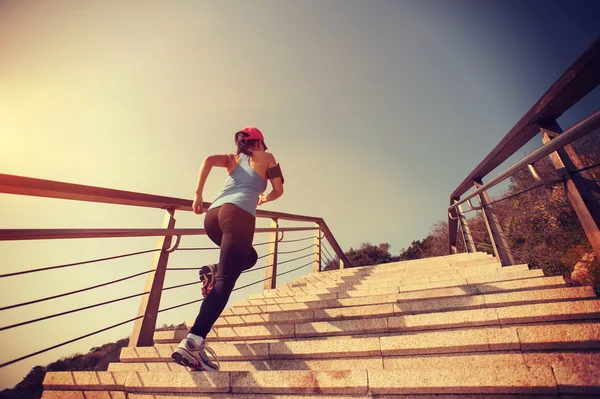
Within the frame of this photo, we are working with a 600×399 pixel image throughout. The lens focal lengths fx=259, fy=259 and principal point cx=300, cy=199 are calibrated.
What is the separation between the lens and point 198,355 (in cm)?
154

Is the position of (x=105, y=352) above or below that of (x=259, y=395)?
below

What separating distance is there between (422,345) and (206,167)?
1918mm

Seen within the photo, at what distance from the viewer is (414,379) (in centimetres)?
123

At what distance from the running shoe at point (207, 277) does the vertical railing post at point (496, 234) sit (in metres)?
2.96

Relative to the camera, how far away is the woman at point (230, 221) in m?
1.55

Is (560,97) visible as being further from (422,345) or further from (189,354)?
(189,354)

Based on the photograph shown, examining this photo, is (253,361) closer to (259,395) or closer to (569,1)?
(259,395)

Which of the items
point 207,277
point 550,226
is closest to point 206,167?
point 207,277

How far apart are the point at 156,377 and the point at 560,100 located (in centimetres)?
291

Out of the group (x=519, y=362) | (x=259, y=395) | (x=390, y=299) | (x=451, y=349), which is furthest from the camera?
(x=390, y=299)

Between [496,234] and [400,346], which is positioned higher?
[496,234]

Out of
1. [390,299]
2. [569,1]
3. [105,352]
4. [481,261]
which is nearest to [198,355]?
[390,299]

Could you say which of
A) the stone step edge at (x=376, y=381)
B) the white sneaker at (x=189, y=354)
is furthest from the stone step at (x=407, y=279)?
the white sneaker at (x=189, y=354)

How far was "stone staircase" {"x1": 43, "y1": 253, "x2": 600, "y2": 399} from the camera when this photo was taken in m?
1.18
